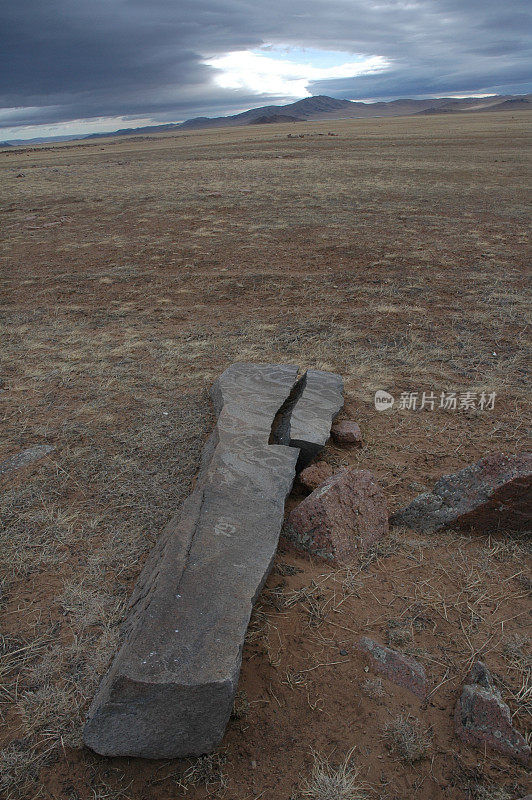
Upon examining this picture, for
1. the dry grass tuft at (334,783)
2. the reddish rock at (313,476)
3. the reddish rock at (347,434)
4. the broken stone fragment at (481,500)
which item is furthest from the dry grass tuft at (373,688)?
the reddish rock at (347,434)

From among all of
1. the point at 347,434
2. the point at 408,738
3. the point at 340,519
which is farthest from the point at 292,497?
the point at 408,738

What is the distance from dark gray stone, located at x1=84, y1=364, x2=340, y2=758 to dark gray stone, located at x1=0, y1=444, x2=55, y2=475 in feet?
5.07

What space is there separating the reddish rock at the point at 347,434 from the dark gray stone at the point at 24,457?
2.35m

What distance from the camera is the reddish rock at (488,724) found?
201cm

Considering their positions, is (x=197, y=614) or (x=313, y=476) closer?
(x=197, y=614)

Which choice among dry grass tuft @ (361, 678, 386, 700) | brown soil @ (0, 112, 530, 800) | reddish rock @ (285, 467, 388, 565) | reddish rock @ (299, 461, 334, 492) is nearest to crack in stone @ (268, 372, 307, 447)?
reddish rock @ (299, 461, 334, 492)

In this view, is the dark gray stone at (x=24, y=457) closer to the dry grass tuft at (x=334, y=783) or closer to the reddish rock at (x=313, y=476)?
the reddish rock at (x=313, y=476)

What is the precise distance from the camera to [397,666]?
2320 millimetres

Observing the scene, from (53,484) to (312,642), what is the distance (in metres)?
2.25

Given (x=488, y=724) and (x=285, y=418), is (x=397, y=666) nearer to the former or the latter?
(x=488, y=724)

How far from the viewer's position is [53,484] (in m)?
3.72

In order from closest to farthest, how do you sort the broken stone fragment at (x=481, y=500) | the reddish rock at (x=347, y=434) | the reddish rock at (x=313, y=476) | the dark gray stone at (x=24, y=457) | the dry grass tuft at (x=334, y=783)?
the dry grass tuft at (x=334, y=783) → the broken stone fragment at (x=481, y=500) → the reddish rock at (x=313, y=476) → the dark gray stone at (x=24, y=457) → the reddish rock at (x=347, y=434)

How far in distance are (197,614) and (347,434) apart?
225cm

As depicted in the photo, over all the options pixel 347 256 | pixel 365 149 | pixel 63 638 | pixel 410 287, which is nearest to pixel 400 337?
pixel 410 287
